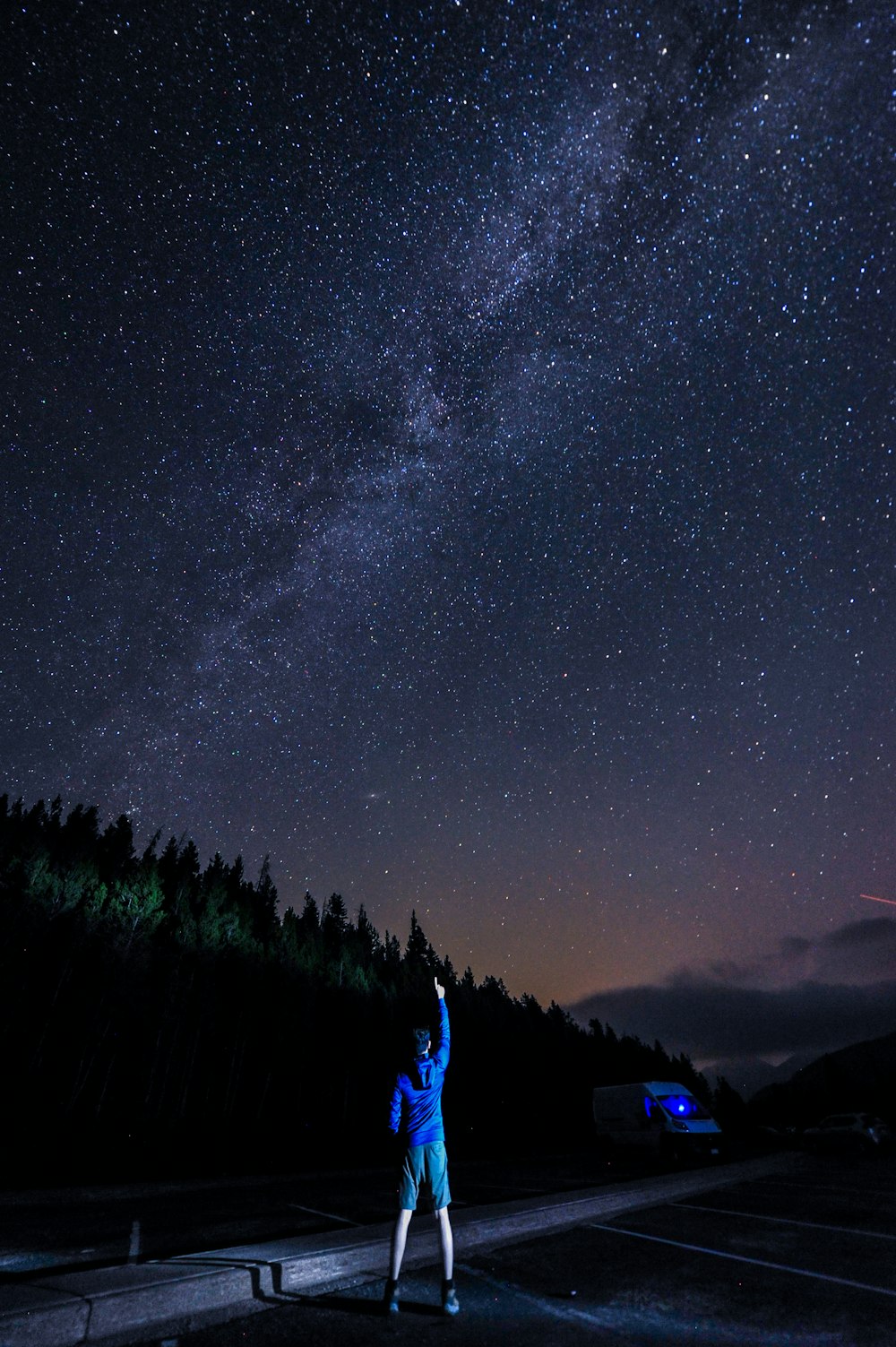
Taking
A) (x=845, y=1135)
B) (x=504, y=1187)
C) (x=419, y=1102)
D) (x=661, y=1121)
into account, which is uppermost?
(x=419, y=1102)

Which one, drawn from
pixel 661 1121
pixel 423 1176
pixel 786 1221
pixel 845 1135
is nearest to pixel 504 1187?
pixel 786 1221

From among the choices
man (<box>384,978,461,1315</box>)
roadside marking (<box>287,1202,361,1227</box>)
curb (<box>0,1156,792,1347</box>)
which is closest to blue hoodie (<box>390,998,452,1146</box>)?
man (<box>384,978,461,1315</box>)

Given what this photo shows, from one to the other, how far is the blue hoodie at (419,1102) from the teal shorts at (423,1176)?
0.21 feet

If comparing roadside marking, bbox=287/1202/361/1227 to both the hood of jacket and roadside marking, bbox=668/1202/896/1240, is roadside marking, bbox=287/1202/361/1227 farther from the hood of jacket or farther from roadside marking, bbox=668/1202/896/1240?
roadside marking, bbox=668/1202/896/1240

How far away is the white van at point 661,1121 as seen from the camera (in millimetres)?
17828

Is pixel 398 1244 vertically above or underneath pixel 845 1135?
above

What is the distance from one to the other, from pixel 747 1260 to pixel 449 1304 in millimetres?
3613

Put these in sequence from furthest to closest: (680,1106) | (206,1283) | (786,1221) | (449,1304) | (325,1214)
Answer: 1. (680,1106)
2. (325,1214)
3. (786,1221)
4. (206,1283)
5. (449,1304)

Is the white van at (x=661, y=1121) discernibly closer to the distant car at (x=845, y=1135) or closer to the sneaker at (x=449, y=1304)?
the distant car at (x=845, y=1135)

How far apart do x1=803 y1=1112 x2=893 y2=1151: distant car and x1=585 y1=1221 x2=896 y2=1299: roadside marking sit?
64.2 feet

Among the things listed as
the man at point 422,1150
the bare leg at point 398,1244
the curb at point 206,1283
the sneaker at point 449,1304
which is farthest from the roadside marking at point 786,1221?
the bare leg at point 398,1244

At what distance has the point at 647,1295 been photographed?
5418 mm

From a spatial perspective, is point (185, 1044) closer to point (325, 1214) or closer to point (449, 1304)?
point (325, 1214)

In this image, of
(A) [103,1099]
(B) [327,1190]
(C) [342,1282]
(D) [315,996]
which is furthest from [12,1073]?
(C) [342,1282]
